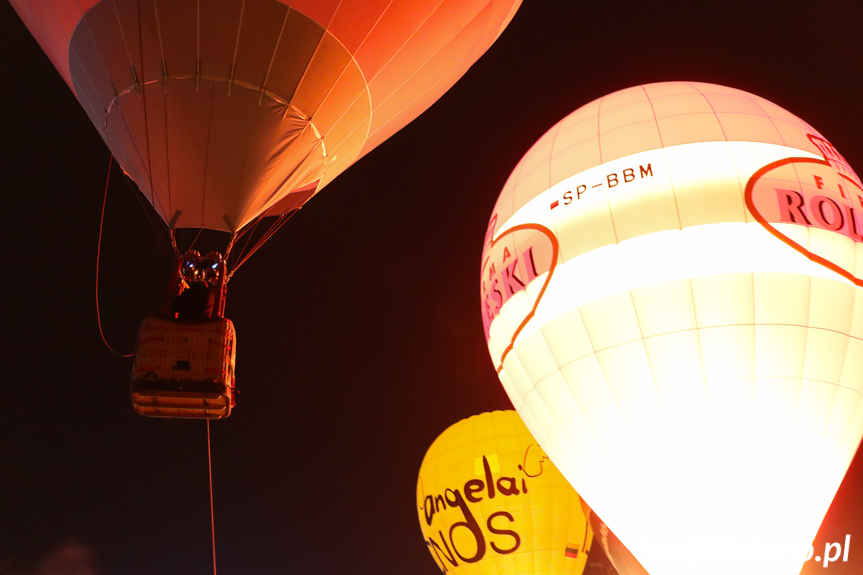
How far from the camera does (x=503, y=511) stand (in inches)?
250

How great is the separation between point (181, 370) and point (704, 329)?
2.72 m

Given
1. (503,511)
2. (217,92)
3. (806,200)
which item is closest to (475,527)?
(503,511)

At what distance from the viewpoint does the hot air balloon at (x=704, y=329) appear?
370 centimetres

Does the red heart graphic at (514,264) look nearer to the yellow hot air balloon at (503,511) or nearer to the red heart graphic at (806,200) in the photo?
the red heart graphic at (806,200)

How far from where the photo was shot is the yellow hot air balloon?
6316 millimetres

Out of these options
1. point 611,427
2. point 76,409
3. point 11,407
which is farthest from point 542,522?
point 11,407

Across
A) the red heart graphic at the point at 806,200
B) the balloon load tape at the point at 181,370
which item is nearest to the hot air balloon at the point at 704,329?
the red heart graphic at the point at 806,200

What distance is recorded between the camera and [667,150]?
13.5 feet

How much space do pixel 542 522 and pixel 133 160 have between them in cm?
451

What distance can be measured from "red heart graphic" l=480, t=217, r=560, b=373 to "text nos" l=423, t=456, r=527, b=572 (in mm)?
2011

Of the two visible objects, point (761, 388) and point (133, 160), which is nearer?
point (761, 388)

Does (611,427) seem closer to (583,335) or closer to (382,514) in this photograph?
(583,335)

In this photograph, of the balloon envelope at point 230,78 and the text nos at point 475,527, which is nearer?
the balloon envelope at point 230,78

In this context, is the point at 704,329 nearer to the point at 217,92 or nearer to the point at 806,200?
the point at 806,200
